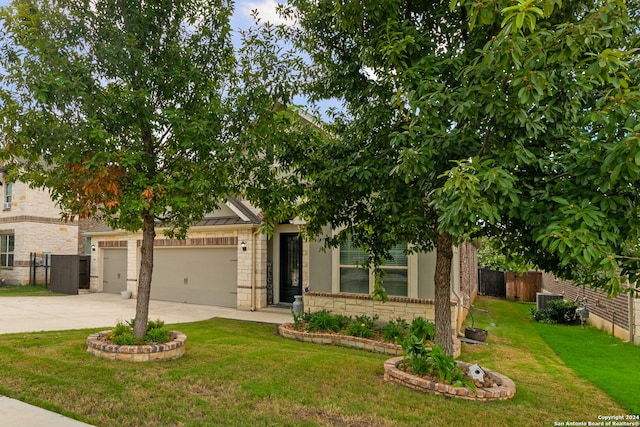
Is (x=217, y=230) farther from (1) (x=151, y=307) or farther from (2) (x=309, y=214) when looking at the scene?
(2) (x=309, y=214)

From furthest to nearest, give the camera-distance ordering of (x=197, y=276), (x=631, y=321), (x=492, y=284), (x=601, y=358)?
(x=492, y=284), (x=197, y=276), (x=631, y=321), (x=601, y=358)

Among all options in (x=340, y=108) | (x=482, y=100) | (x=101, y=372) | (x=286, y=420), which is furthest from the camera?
(x=340, y=108)

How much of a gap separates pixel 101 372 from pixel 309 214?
3648 mm

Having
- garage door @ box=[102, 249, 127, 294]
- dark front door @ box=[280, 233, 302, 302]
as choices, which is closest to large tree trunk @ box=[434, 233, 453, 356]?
dark front door @ box=[280, 233, 302, 302]

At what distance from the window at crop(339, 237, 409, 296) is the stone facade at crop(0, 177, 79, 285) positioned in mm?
16883

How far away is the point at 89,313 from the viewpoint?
12.0m

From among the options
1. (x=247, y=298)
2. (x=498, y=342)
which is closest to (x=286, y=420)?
(x=498, y=342)

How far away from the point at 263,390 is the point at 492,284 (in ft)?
60.1

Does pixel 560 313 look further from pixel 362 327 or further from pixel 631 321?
pixel 362 327

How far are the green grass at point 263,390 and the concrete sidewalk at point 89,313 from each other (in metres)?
2.09

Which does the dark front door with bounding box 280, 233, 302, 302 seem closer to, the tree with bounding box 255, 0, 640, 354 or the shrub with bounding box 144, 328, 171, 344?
the shrub with bounding box 144, 328, 171, 344

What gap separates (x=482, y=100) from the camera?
411cm

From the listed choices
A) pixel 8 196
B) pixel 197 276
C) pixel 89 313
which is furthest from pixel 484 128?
pixel 8 196

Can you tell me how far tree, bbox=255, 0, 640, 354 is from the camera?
3.40 metres
